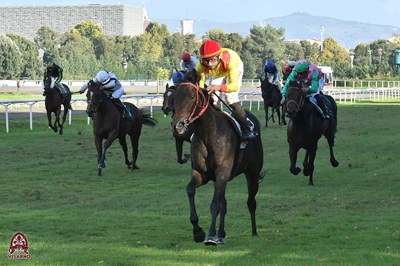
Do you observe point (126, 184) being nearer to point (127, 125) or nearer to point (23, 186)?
point (23, 186)

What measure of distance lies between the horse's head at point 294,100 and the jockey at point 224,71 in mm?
5787

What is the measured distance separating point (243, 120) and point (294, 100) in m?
6.13

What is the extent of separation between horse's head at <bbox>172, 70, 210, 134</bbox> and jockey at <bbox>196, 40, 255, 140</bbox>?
2.06 ft

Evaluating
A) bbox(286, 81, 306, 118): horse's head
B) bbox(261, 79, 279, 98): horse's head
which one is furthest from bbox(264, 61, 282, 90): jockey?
bbox(286, 81, 306, 118): horse's head

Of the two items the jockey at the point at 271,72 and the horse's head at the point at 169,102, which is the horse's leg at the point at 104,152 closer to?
the horse's head at the point at 169,102

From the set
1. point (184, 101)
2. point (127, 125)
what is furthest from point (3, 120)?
point (184, 101)

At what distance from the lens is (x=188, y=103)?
395 inches

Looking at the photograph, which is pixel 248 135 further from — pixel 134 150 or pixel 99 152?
pixel 134 150

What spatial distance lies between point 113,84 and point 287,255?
1135 centimetres

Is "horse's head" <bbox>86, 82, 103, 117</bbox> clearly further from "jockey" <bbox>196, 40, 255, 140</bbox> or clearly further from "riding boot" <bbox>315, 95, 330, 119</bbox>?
"jockey" <bbox>196, 40, 255, 140</bbox>

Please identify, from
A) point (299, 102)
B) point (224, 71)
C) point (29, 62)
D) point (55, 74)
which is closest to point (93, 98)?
point (299, 102)

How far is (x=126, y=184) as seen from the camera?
17531mm

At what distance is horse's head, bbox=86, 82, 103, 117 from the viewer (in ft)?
63.6

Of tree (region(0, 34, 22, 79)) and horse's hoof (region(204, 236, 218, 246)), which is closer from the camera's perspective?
horse's hoof (region(204, 236, 218, 246))
